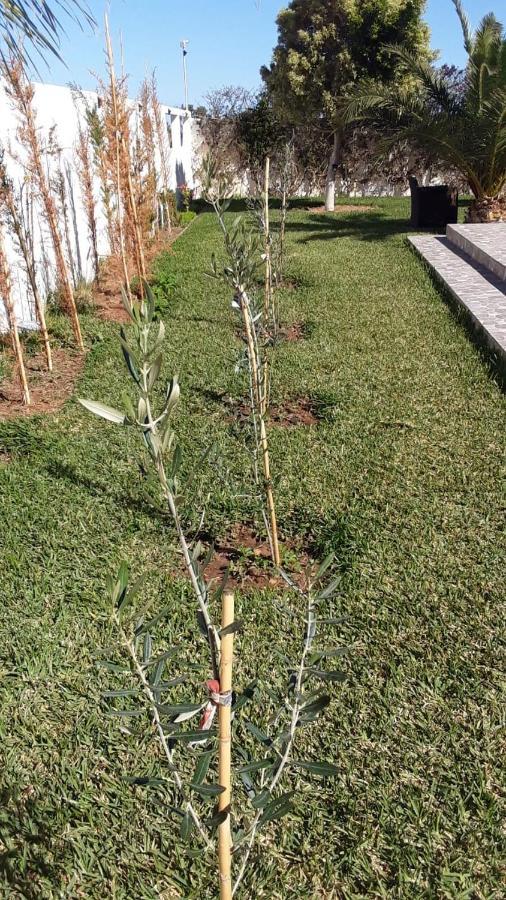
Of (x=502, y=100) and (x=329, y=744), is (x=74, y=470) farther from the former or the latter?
(x=502, y=100)

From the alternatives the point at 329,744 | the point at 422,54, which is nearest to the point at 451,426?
the point at 329,744

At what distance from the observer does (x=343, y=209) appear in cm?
1633

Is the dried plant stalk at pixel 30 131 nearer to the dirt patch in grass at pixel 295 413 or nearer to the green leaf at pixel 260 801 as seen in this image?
the dirt patch in grass at pixel 295 413

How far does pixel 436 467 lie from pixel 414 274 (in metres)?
5.67

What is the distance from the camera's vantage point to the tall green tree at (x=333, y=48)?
13.7m

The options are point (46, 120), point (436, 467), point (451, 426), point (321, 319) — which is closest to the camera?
point (436, 467)

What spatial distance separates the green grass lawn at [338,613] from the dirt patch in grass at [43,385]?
0.23 metres

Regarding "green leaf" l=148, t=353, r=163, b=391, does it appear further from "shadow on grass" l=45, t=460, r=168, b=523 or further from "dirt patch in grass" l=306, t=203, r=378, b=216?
"dirt patch in grass" l=306, t=203, r=378, b=216

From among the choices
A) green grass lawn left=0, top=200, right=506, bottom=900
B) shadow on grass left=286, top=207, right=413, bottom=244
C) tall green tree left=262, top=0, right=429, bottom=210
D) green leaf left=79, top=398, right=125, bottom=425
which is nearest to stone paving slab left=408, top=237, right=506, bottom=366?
green grass lawn left=0, top=200, right=506, bottom=900

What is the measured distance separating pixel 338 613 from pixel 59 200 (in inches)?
264

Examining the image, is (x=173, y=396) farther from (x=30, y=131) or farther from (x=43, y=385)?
(x=30, y=131)

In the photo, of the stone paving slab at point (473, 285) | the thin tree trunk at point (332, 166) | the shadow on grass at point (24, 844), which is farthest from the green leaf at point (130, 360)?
the thin tree trunk at point (332, 166)

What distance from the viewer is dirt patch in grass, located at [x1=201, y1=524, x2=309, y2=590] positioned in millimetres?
2949

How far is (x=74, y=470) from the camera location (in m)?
3.92
